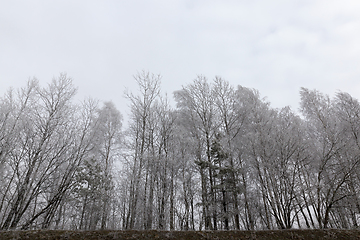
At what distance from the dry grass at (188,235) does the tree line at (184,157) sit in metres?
1.24

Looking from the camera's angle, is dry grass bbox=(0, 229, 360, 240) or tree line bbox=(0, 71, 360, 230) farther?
tree line bbox=(0, 71, 360, 230)

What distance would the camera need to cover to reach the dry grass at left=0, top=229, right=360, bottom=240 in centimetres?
643

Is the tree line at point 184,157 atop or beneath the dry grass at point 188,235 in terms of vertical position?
atop

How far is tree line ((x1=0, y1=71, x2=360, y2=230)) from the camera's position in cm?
938

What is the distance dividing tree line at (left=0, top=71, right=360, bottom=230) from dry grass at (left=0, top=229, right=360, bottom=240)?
124 centimetres

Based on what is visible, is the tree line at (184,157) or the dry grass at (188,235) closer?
the dry grass at (188,235)

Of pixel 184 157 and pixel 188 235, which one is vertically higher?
pixel 184 157

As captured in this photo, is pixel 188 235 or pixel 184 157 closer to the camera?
pixel 188 235

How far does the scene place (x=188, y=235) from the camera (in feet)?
24.4

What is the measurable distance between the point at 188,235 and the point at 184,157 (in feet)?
18.2

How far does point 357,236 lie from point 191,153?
8378mm

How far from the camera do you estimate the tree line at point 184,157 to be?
938cm

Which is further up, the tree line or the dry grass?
the tree line

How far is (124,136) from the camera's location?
15.5m
